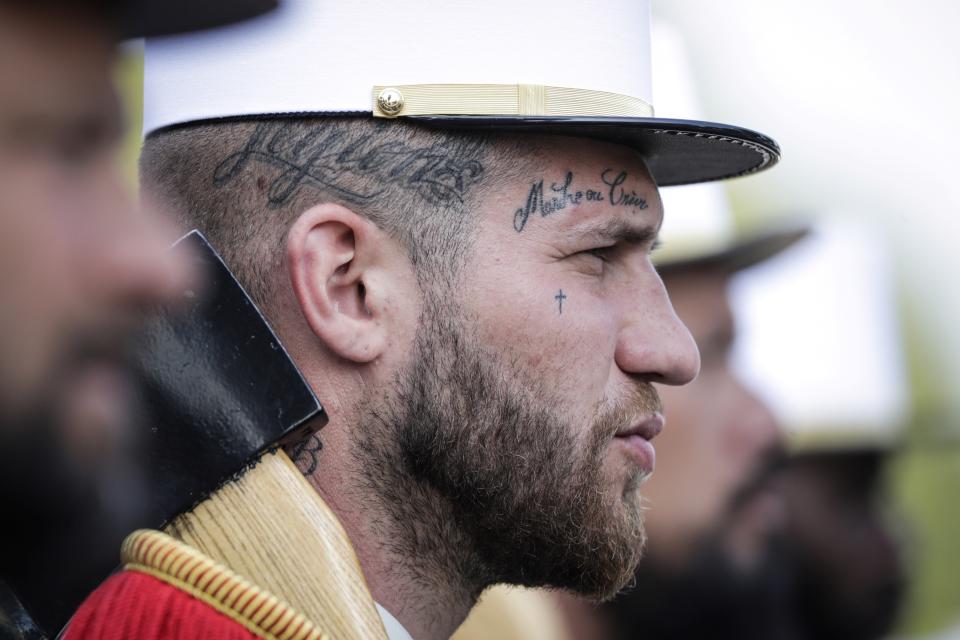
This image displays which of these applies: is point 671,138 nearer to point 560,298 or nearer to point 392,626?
point 560,298

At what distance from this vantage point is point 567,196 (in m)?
2.13

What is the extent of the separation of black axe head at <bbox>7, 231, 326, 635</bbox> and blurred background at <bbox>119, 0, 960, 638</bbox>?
453cm

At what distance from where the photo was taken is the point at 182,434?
1676 millimetres

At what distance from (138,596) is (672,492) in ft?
11.7

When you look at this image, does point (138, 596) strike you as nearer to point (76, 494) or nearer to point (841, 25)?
point (76, 494)

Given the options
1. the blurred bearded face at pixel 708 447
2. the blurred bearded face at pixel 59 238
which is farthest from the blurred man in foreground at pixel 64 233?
the blurred bearded face at pixel 708 447

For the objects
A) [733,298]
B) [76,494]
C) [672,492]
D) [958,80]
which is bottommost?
[672,492]

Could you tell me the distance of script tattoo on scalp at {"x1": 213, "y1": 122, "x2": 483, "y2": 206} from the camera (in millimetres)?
2043

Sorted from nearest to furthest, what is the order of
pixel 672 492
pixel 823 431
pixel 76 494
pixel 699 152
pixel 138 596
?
pixel 76 494
pixel 138 596
pixel 699 152
pixel 672 492
pixel 823 431

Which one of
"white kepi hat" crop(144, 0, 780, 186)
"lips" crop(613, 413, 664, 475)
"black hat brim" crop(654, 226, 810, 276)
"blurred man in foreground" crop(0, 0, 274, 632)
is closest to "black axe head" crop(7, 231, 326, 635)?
"white kepi hat" crop(144, 0, 780, 186)

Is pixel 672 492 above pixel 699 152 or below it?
below

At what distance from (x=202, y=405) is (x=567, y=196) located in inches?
30.1

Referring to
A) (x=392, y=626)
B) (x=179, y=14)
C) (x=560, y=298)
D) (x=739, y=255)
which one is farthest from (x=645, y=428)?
(x=739, y=255)

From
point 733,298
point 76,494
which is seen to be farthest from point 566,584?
point 733,298
